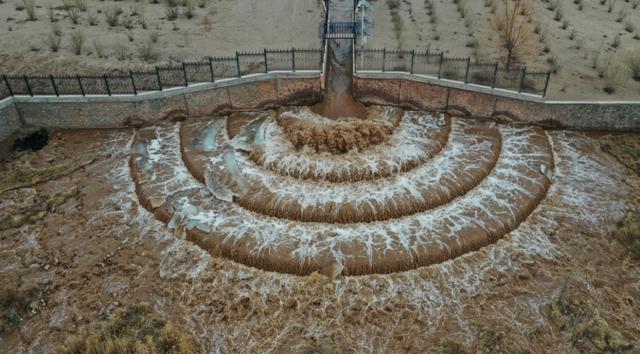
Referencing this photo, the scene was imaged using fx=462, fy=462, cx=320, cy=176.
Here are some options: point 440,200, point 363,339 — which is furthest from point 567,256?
point 363,339

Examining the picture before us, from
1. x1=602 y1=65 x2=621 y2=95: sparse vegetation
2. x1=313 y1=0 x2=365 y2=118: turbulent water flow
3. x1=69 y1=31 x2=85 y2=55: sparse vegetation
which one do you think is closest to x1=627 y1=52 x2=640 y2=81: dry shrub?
x1=602 y1=65 x2=621 y2=95: sparse vegetation

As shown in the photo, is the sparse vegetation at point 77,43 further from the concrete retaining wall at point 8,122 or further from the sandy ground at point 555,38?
the sandy ground at point 555,38

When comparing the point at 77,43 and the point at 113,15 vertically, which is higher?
the point at 113,15

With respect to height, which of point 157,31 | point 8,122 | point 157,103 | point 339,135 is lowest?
point 339,135

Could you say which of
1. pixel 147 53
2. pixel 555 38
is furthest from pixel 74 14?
pixel 555 38

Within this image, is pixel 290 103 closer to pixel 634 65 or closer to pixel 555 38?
pixel 555 38

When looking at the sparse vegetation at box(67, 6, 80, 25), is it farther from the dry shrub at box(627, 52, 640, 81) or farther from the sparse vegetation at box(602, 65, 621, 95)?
the dry shrub at box(627, 52, 640, 81)
